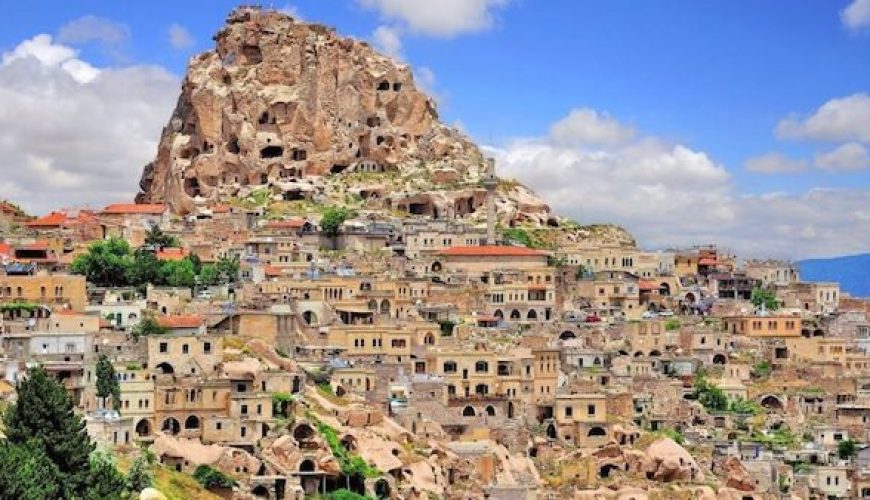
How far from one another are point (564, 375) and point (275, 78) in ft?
198

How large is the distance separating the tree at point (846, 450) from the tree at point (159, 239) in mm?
42988

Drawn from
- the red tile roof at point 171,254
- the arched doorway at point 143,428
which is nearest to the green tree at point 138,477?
the arched doorway at point 143,428

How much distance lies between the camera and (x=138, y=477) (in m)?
52.9

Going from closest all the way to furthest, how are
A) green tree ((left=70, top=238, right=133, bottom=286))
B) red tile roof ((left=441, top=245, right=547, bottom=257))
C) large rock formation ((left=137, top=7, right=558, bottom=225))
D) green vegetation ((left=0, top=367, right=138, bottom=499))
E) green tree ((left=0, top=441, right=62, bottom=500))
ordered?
1. green tree ((left=0, top=441, right=62, bottom=500))
2. green vegetation ((left=0, top=367, right=138, bottom=499))
3. green tree ((left=70, top=238, right=133, bottom=286))
4. red tile roof ((left=441, top=245, right=547, bottom=257))
5. large rock formation ((left=137, top=7, right=558, bottom=225))

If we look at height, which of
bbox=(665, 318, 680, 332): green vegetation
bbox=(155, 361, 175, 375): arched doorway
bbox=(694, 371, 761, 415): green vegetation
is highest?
bbox=(665, 318, 680, 332): green vegetation

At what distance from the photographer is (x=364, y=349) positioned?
8069 cm

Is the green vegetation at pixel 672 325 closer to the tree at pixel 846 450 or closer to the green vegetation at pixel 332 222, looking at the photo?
the tree at pixel 846 450

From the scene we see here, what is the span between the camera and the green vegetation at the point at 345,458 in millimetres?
65250

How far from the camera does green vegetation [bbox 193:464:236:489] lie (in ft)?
197

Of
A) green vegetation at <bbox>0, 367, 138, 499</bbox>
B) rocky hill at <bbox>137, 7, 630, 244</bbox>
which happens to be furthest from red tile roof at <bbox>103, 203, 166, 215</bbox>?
green vegetation at <bbox>0, 367, 138, 499</bbox>

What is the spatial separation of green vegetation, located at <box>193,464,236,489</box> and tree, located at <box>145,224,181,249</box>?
43.7 m

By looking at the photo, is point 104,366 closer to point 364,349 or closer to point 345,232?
point 364,349

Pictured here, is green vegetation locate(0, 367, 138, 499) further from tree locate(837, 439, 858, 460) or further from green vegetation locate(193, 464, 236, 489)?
tree locate(837, 439, 858, 460)

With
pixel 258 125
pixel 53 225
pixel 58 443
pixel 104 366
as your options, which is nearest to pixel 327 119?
pixel 258 125
